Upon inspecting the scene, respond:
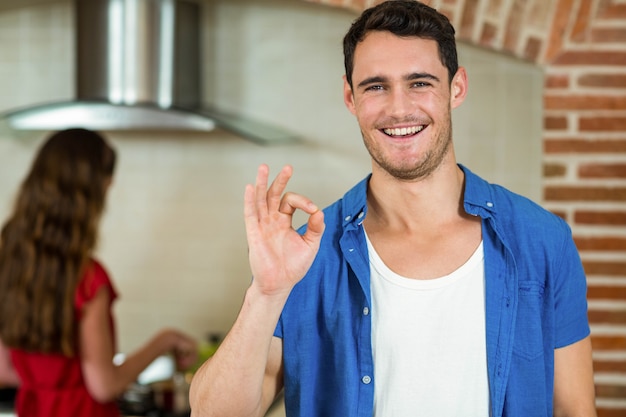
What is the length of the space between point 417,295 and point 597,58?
1428mm

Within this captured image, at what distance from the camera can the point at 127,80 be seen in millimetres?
3361

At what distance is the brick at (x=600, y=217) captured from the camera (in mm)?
2850

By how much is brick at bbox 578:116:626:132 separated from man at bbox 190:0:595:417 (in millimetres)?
1094

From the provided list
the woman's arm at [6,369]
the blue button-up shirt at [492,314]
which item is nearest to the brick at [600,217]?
the blue button-up shirt at [492,314]

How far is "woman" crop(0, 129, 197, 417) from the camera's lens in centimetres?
250

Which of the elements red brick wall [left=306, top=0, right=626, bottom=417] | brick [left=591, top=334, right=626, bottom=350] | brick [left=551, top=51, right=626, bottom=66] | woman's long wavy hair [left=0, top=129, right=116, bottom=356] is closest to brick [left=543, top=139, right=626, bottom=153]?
red brick wall [left=306, top=0, right=626, bottom=417]

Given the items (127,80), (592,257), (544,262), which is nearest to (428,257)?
(544,262)

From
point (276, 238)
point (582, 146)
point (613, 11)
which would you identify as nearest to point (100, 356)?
point (276, 238)

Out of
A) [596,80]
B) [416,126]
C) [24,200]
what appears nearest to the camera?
[416,126]

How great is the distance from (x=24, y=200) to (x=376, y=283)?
1.27m

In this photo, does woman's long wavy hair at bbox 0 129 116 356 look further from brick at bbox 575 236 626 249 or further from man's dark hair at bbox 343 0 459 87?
brick at bbox 575 236 626 249

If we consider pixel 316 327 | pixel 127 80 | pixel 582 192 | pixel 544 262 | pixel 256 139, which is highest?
pixel 127 80

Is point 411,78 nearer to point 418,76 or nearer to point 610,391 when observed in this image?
point 418,76

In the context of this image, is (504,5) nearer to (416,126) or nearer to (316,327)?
(416,126)
